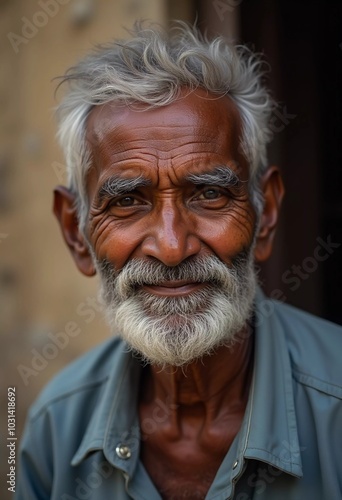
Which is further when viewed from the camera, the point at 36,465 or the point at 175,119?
the point at 36,465

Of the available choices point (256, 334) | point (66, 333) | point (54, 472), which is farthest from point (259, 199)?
point (66, 333)

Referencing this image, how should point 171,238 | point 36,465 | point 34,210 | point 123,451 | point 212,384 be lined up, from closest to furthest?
point 171,238
point 123,451
point 212,384
point 36,465
point 34,210

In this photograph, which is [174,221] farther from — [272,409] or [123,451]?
[123,451]

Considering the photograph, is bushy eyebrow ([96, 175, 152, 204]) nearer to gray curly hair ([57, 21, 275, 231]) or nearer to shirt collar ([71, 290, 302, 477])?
gray curly hair ([57, 21, 275, 231])

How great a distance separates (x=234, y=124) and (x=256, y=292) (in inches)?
27.3

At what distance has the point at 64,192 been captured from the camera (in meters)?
2.57

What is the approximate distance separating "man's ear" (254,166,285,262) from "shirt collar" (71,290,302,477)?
199 mm

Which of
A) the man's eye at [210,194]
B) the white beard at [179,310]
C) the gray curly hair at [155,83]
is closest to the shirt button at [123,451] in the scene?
the white beard at [179,310]

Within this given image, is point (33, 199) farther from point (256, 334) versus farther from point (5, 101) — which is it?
point (256, 334)

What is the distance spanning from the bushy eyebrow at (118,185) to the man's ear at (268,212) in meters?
0.58

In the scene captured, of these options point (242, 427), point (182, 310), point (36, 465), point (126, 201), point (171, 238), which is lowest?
point (36, 465)

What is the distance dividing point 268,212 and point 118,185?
2.29 feet

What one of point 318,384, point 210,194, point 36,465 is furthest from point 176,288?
point 36,465

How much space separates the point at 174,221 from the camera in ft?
6.70
